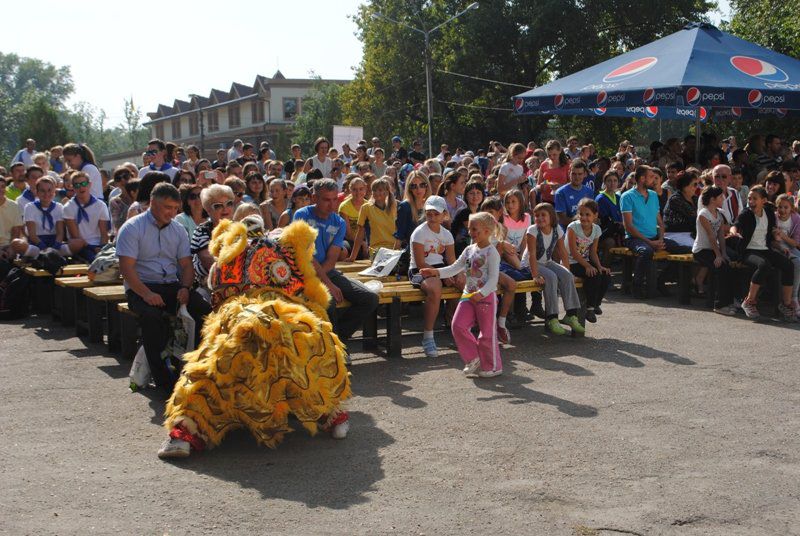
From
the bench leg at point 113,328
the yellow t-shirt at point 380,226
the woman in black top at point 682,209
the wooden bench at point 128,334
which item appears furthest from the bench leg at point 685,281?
the bench leg at point 113,328

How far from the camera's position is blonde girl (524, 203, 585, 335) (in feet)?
32.1

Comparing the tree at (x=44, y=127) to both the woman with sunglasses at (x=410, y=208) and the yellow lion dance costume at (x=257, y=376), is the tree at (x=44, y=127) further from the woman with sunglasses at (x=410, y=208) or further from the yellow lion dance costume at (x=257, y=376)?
the yellow lion dance costume at (x=257, y=376)

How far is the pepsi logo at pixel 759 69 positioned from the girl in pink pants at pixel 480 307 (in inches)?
312

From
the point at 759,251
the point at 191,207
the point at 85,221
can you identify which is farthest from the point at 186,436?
the point at 759,251

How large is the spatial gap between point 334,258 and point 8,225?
5.50 meters

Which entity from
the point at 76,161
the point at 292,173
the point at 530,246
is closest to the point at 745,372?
the point at 530,246

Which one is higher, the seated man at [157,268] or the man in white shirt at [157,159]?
the man in white shirt at [157,159]

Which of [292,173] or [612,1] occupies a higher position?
[612,1]

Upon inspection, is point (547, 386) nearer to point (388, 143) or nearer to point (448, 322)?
point (448, 322)

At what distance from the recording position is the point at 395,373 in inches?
333

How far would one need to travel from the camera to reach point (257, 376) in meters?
5.94

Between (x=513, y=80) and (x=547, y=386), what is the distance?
41.3 metres

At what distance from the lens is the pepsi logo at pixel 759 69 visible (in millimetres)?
14336

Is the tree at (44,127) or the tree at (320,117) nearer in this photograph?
the tree at (44,127)
